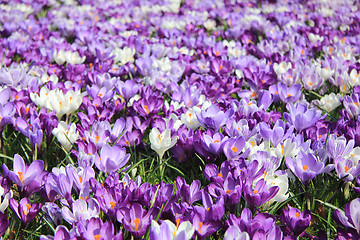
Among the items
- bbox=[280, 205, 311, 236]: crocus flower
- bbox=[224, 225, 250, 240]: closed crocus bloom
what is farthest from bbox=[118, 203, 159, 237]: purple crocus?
bbox=[280, 205, 311, 236]: crocus flower

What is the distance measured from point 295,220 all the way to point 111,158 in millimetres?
958

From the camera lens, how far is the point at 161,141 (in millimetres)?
2199

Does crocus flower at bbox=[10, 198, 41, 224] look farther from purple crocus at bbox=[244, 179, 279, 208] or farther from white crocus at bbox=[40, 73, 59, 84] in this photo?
white crocus at bbox=[40, 73, 59, 84]

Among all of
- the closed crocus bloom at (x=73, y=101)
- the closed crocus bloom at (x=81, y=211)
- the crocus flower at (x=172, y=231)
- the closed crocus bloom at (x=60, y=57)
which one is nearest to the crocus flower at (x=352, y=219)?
the crocus flower at (x=172, y=231)

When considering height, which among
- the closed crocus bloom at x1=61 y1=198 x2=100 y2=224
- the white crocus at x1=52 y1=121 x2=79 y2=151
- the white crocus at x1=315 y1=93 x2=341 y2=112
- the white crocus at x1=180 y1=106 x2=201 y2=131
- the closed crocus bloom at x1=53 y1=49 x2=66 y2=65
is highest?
the closed crocus bloom at x1=61 y1=198 x2=100 y2=224

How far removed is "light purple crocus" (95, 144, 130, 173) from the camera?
1.98m

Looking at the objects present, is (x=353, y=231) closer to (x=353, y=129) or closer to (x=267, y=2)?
(x=353, y=129)

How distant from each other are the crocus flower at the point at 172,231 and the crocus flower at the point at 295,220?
0.45 metres

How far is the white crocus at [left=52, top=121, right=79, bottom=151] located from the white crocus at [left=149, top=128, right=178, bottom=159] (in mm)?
452

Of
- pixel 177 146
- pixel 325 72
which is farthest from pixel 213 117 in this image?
pixel 325 72

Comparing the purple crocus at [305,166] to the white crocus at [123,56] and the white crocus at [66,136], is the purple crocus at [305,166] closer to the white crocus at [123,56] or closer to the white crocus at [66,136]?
the white crocus at [66,136]

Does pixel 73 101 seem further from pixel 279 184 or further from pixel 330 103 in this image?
pixel 330 103

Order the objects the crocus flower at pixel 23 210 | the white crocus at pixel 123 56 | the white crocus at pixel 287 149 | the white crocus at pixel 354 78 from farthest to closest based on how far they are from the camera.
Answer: the white crocus at pixel 123 56
the white crocus at pixel 354 78
the white crocus at pixel 287 149
the crocus flower at pixel 23 210

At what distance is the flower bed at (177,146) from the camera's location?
1659 mm
